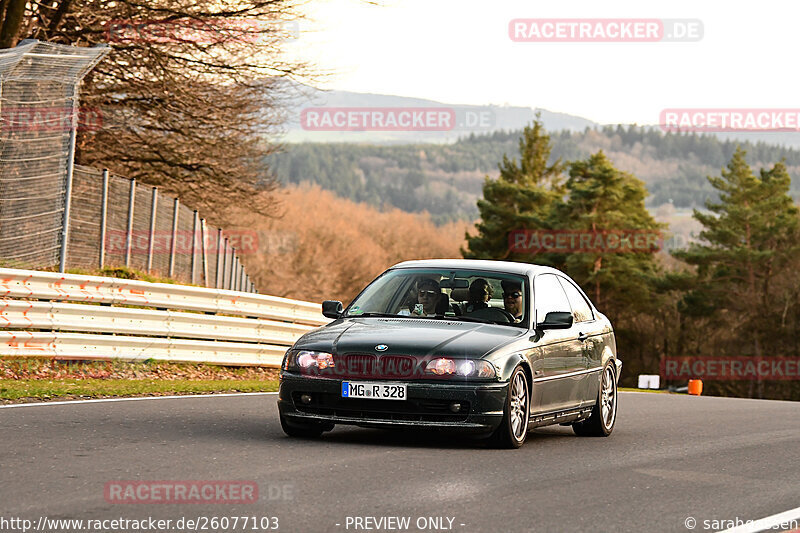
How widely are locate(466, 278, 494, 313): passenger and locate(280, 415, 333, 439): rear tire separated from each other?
5.35 feet

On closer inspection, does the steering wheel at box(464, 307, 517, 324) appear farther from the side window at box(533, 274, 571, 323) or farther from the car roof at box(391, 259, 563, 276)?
the car roof at box(391, 259, 563, 276)

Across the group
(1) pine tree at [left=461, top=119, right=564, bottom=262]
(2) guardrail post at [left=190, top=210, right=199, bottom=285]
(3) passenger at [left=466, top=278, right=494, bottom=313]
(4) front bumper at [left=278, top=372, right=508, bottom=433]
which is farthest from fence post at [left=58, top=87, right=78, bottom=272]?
(1) pine tree at [left=461, top=119, right=564, bottom=262]

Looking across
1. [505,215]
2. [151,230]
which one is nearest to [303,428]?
[151,230]

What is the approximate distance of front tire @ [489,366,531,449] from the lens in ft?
29.6

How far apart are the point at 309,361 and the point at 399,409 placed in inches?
31.4

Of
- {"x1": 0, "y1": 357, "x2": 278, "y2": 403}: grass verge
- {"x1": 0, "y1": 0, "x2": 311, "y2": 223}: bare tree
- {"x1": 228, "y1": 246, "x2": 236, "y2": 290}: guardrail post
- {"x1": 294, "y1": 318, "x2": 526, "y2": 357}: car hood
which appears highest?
{"x1": 0, "y1": 0, "x2": 311, "y2": 223}: bare tree

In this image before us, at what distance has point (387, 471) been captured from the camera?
7.60 m

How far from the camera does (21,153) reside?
17.2 m

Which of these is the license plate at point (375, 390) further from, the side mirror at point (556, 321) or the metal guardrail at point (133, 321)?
the metal guardrail at point (133, 321)

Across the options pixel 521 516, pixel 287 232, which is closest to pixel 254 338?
pixel 521 516

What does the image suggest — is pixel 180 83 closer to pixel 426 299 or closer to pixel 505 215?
pixel 426 299

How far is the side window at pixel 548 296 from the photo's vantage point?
10234 millimetres

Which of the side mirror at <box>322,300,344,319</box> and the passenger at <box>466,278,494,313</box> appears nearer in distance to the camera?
the passenger at <box>466,278,494,313</box>

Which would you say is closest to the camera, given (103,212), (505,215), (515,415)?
(515,415)
